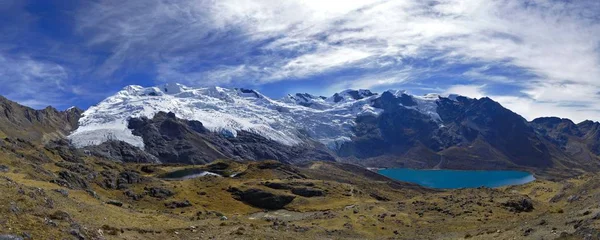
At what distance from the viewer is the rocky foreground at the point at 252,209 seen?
28.0 meters

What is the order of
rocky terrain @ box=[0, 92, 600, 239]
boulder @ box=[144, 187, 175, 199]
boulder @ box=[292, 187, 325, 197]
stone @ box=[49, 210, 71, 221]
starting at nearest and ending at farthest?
1. stone @ box=[49, 210, 71, 221]
2. rocky terrain @ box=[0, 92, 600, 239]
3. boulder @ box=[144, 187, 175, 199]
4. boulder @ box=[292, 187, 325, 197]

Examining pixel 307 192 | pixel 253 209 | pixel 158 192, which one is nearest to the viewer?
pixel 158 192

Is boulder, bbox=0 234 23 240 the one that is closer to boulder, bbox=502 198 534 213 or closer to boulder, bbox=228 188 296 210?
boulder, bbox=502 198 534 213

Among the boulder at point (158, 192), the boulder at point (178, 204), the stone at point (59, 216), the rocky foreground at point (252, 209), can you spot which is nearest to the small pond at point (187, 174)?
the rocky foreground at point (252, 209)

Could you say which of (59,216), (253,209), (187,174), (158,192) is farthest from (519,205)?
(187,174)

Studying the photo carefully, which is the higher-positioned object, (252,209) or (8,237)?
(8,237)

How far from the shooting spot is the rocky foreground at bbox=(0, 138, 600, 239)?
1102 inches

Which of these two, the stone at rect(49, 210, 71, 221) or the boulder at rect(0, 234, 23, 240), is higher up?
the stone at rect(49, 210, 71, 221)

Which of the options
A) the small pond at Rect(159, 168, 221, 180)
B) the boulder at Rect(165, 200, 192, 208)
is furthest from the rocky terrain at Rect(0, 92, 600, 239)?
the small pond at Rect(159, 168, 221, 180)

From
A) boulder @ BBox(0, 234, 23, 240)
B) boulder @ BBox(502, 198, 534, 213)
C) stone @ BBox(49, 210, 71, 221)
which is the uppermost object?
stone @ BBox(49, 210, 71, 221)

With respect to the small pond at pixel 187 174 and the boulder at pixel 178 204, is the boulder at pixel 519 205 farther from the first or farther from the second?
the small pond at pixel 187 174

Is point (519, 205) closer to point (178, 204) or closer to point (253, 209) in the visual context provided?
point (253, 209)

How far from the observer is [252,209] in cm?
9738

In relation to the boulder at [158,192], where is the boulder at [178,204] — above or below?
below
